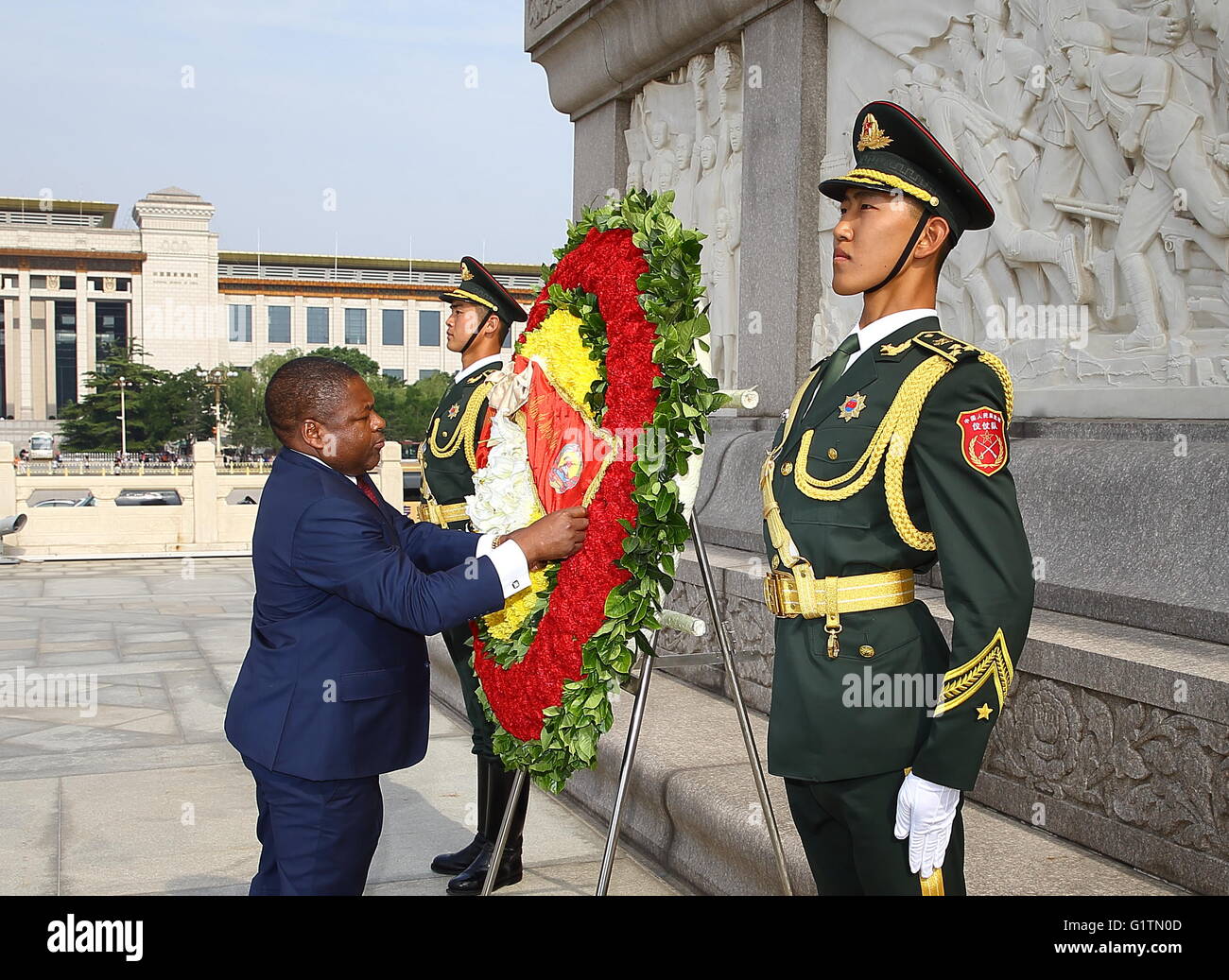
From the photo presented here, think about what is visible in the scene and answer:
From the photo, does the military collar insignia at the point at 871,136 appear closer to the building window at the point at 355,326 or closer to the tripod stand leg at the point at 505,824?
the tripod stand leg at the point at 505,824

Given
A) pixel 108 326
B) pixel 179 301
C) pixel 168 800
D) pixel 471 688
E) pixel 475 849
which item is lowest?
pixel 168 800

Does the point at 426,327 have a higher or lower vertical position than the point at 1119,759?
higher

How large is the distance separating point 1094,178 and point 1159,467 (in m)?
1.18

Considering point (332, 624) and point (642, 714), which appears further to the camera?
point (642, 714)

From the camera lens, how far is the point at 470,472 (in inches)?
160

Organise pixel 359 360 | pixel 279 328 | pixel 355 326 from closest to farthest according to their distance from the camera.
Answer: pixel 359 360 → pixel 279 328 → pixel 355 326

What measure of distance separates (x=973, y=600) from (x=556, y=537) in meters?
0.95

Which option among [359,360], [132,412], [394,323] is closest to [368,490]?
[132,412]

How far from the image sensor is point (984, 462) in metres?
1.86

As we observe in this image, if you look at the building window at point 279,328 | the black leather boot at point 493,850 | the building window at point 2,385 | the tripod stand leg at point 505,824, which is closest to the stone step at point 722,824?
the black leather boot at point 493,850

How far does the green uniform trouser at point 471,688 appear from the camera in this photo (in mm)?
3557

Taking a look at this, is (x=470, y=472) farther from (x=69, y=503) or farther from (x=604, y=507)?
(x=69, y=503)

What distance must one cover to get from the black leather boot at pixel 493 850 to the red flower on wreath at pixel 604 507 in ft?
3.35

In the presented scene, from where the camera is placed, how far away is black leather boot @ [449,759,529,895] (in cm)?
354
